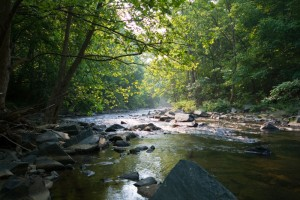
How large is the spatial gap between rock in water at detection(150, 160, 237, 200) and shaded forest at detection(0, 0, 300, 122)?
2.86m

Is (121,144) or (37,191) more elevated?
(37,191)

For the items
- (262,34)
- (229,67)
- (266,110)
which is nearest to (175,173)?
(266,110)

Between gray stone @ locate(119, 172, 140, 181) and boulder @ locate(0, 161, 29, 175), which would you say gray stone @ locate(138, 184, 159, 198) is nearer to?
gray stone @ locate(119, 172, 140, 181)

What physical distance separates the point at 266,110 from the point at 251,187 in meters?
16.3

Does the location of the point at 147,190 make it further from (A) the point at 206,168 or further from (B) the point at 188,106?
(B) the point at 188,106

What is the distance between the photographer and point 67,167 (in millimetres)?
5711

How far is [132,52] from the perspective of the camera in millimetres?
7262

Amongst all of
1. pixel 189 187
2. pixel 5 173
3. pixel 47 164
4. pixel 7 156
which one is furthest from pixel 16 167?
pixel 189 187

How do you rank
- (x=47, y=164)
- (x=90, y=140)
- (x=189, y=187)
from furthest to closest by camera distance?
(x=90, y=140), (x=47, y=164), (x=189, y=187)

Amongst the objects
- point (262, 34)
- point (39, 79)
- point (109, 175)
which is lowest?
point (109, 175)

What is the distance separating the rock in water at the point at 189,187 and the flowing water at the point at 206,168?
1136mm

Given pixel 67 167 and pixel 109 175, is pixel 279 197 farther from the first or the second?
pixel 67 167

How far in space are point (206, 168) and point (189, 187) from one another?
9.30 ft

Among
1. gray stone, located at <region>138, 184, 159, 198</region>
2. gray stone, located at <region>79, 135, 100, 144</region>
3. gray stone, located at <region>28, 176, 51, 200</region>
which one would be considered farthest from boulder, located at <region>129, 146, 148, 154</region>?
gray stone, located at <region>28, 176, 51, 200</region>
